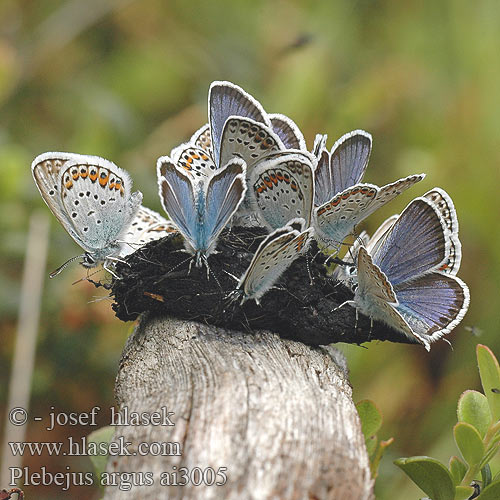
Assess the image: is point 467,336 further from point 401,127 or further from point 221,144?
point 221,144

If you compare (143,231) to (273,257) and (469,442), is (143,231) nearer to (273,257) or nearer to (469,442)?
(273,257)

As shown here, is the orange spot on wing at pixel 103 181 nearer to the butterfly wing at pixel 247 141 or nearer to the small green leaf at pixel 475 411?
the butterfly wing at pixel 247 141

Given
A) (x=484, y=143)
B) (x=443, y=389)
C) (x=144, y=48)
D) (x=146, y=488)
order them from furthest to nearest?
(x=144, y=48) → (x=484, y=143) → (x=443, y=389) → (x=146, y=488)

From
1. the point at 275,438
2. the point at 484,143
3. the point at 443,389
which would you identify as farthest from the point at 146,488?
the point at 484,143

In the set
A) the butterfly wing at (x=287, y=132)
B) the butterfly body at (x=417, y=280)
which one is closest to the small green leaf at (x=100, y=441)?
the butterfly body at (x=417, y=280)

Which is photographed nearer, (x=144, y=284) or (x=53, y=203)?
(x=144, y=284)

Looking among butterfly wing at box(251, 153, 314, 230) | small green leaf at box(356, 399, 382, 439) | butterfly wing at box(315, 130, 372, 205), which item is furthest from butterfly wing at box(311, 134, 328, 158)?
small green leaf at box(356, 399, 382, 439)

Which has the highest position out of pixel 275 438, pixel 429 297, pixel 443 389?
pixel 443 389

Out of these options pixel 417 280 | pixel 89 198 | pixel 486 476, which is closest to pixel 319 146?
pixel 417 280
